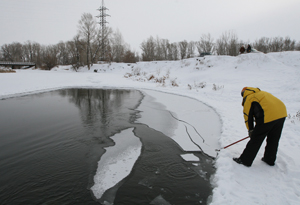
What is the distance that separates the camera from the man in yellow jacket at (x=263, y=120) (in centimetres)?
313

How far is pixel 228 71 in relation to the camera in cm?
1959

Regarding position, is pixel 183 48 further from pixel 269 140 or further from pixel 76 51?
pixel 269 140

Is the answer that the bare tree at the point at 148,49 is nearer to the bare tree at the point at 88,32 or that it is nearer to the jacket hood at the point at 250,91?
the bare tree at the point at 88,32

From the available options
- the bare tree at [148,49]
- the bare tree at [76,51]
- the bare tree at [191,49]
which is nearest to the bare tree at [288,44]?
the bare tree at [191,49]

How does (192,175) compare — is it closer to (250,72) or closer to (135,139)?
(135,139)

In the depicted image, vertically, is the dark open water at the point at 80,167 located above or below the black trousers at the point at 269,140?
below

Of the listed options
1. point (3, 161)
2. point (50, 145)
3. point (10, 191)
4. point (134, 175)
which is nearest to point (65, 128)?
point (50, 145)

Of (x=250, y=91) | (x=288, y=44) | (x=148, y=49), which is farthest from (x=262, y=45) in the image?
(x=250, y=91)

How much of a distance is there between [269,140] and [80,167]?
12.3 feet

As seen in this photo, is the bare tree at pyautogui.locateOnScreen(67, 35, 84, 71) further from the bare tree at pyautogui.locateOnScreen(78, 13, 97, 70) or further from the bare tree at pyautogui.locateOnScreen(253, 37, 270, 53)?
the bare tree at pyautogui.locateOnScreen(253, 37, 270, 53)

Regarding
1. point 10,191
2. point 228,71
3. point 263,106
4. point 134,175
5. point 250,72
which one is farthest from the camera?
point 228,71

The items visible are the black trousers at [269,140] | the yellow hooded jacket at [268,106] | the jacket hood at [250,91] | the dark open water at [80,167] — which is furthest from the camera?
the jacket hood at [250,91]

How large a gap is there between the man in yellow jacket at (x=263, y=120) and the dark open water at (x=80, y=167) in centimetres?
95

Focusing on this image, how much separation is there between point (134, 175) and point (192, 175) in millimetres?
1097
